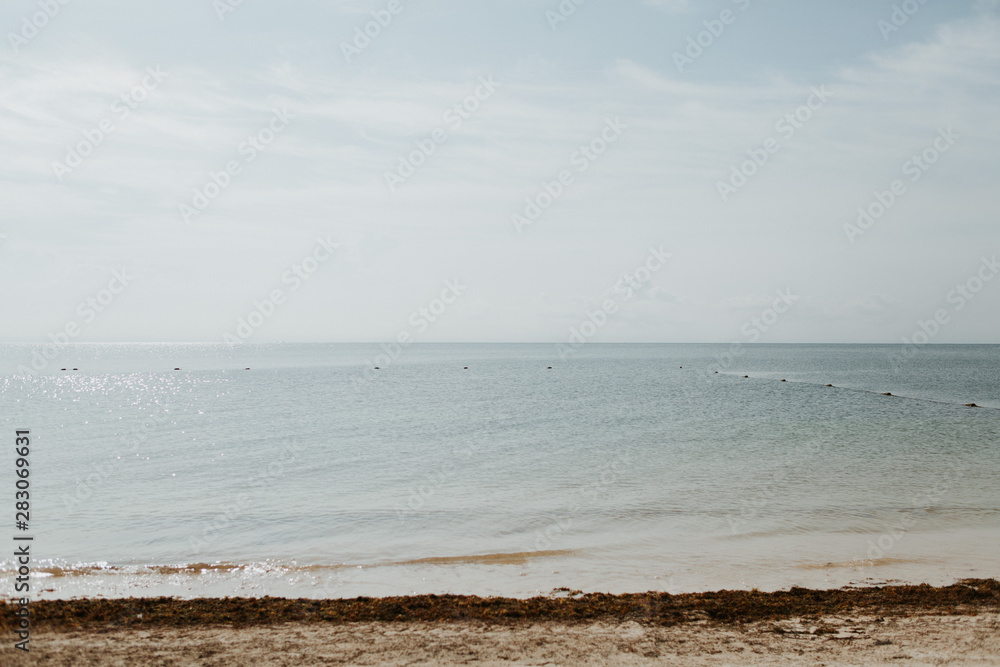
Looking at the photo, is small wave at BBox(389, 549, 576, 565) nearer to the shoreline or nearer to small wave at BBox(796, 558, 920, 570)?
the shoreline

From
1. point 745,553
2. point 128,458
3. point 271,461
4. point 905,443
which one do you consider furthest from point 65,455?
point 905,443

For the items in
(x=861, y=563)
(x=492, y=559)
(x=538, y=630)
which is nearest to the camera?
(x=538, y=630)

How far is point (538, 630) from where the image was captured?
940cm

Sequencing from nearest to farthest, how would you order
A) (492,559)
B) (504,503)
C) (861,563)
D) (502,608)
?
1. (502,608)
2. (861,563)
3. (492,559)
4. (504,503)

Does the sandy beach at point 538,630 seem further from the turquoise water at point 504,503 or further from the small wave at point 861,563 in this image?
the small wave at point 861,563

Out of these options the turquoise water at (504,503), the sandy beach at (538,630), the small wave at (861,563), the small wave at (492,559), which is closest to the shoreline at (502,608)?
the sandy beach at (538,630)

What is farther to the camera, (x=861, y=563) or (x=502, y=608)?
(x=861, y=563)

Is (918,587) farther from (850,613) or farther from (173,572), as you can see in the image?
(173,572)

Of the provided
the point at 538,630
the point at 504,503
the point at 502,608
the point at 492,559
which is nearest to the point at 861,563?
the point at 492,559

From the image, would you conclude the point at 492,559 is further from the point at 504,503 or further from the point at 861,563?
the point at 861,563

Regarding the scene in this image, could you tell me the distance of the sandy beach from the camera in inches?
331

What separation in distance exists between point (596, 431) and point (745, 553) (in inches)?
753

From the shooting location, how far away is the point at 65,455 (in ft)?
85.7

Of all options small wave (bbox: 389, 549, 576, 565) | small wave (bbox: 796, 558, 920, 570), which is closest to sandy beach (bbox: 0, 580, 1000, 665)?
small wave (bbox: 796, 558, 920, 570)
